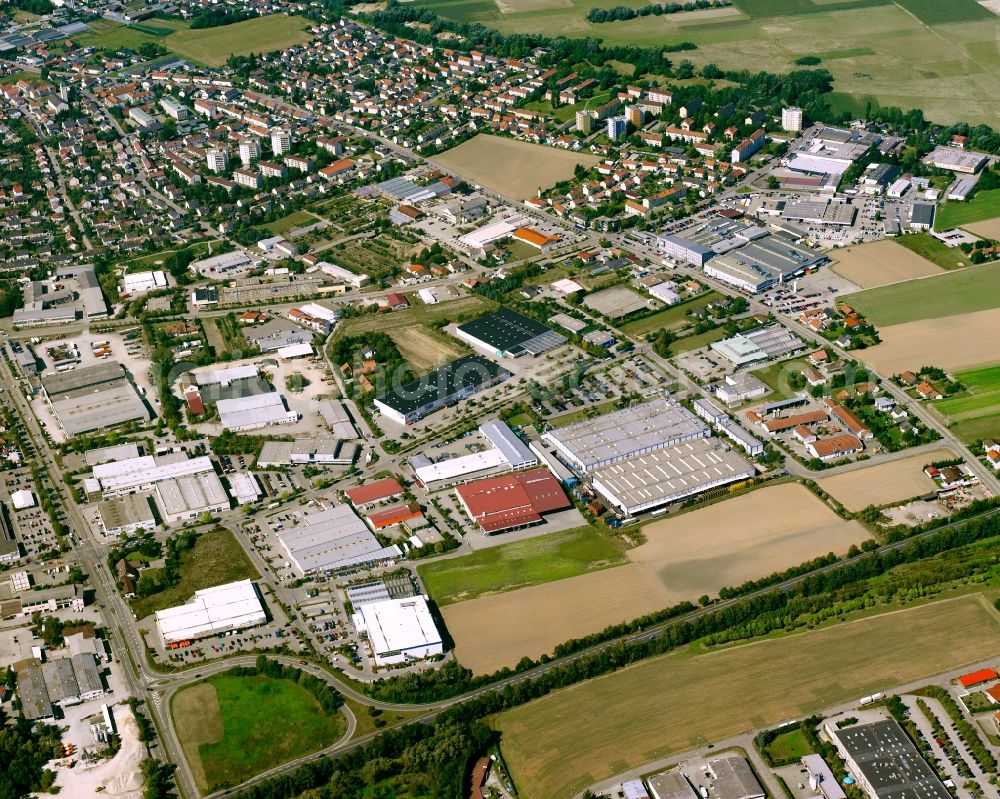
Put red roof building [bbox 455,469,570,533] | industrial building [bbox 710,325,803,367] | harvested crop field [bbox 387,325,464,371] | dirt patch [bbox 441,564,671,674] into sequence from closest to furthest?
1. dirt patch [bbox 441,564,671,674]
2. red roof building [bbox 455,469,570,533]
3. industrial building [bbox 710,325,803,367]
4. harvested crop field [bbox 387,325,464,371]

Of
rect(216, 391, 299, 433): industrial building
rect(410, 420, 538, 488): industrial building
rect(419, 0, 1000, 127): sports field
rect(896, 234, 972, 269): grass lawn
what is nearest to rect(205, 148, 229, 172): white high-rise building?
rect(216, 391, 299, 433): industrial building

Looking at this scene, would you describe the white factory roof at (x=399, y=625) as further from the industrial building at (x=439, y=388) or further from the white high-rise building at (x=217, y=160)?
the white high-rise building at (x=217, y=160)

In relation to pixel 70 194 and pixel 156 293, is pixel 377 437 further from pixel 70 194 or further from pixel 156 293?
pixel 70 194

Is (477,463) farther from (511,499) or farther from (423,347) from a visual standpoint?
(423,347)

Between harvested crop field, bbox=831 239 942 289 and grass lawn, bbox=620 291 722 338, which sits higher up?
harvested crop field, bbox=831 239 942 289

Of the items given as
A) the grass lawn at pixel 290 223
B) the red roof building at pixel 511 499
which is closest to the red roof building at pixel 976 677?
the red roof building at pixel 511 499

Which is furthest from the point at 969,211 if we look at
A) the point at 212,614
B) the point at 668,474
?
the point at 212,614

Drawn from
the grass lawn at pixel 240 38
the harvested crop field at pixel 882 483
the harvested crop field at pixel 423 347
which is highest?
the grass lawn at pixel 240 38

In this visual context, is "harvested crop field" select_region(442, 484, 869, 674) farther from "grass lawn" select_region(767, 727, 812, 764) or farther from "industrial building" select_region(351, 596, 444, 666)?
"grass lawn" select_region(767, 727, 812, 764)
